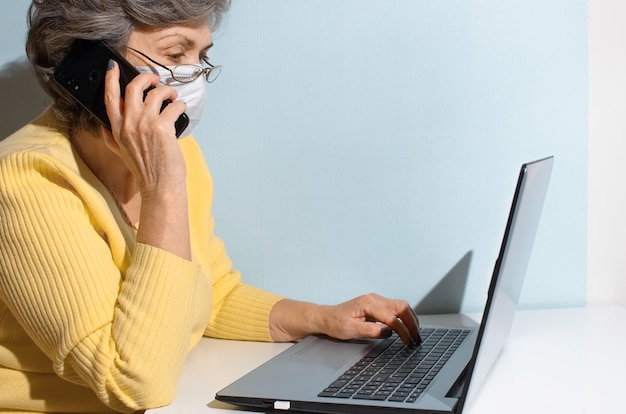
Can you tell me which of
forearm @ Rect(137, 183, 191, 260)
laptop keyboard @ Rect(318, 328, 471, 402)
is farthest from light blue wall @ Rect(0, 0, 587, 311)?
forearm @ Rect(137, 183, 191, 260)

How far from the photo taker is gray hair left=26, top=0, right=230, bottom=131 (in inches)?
44.0

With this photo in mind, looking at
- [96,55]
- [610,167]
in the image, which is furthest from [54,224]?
[610,167]

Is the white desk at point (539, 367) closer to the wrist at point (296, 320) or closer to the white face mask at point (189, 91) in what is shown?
the wrist at point (296, 320)

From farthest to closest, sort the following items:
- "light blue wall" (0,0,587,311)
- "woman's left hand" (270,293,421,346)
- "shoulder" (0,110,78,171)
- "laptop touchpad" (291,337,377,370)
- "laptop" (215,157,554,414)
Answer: "light blue wall" (0,0,587,311) < "woman's left hand" (270,293,421,346) < "laptop touchpad" (291,337,377,370) < "shoulder" (0,110,78,171) < "laptop" (215,157,554,414)

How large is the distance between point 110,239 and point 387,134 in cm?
61

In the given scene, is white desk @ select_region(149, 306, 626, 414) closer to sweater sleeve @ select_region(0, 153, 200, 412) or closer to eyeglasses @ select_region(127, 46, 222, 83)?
sweater sleeve @ select_region(0, 153, 200, 412)

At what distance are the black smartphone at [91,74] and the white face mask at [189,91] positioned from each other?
0.05 m

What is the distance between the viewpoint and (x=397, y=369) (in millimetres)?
1074

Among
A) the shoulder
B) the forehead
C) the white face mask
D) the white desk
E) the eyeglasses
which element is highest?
the forehead

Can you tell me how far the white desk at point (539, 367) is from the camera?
38.4 inches

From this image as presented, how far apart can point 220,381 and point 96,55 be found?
501mm

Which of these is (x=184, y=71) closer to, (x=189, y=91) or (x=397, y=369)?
(x=189, y=91)

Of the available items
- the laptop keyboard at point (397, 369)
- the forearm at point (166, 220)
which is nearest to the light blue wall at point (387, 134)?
the laptop keyboard at point (397, 369)

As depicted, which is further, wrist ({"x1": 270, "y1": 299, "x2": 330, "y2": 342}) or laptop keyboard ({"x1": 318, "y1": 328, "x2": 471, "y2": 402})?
wrist ({"x1": 270, "y1": 299, "x2": 330, "y2": 342})
